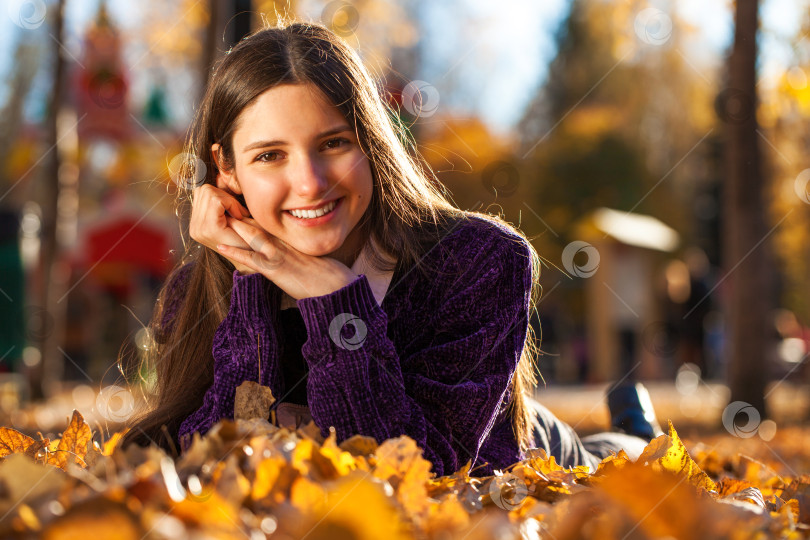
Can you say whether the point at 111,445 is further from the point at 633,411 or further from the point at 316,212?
the point at 633,411

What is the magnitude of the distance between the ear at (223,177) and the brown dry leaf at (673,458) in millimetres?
1405

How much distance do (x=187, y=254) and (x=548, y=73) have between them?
30.8 m

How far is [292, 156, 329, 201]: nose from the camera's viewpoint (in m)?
2.23

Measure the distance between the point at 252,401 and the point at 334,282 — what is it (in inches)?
12.8

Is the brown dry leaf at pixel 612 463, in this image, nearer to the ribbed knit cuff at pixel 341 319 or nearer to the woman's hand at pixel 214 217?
the ribbed knit cuff at pixel 341 319

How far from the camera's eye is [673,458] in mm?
1562

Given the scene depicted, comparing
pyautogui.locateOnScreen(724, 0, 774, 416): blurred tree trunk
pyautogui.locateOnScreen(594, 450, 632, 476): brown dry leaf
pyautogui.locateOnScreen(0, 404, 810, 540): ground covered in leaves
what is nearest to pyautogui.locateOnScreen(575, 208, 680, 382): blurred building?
pyautogui.locateOnScreen(724, 0, 774, 416): blurred tree trunk

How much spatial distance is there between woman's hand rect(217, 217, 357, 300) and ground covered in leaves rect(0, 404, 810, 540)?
620mm

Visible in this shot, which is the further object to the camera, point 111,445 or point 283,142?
point 283,142

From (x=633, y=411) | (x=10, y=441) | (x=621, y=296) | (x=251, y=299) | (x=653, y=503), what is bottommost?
(x=621, y=296)

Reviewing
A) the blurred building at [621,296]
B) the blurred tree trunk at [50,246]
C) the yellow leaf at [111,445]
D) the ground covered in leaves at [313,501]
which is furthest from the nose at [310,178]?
the blurred building at [621,296]

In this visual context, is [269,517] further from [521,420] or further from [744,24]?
[744,24]

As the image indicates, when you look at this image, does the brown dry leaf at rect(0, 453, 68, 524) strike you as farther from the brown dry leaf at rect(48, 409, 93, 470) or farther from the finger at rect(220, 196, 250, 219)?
the finger at rect(220, 196, 250, 219)

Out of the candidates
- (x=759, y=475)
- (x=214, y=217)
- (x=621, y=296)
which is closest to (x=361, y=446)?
(x=214, y=217)
